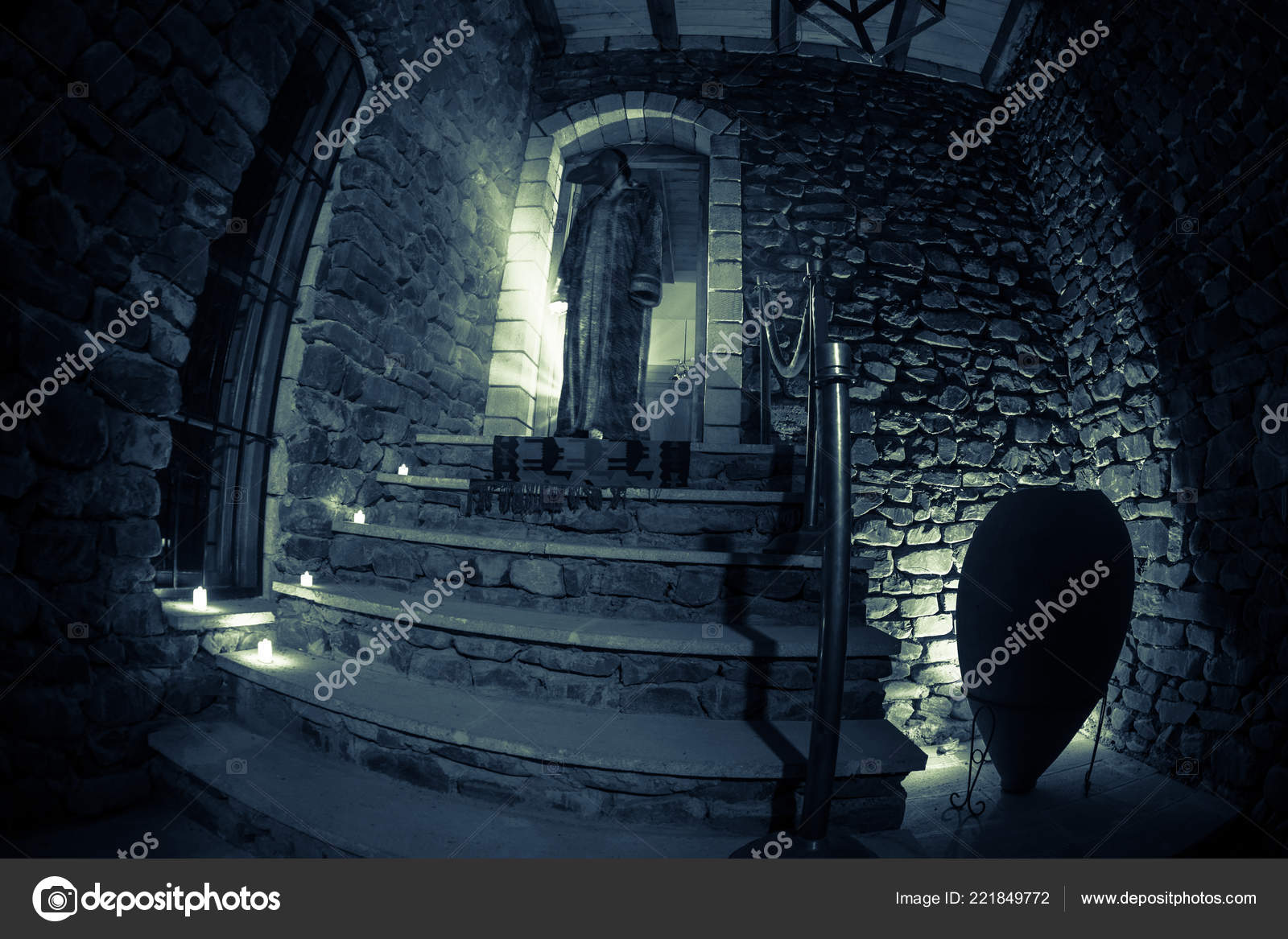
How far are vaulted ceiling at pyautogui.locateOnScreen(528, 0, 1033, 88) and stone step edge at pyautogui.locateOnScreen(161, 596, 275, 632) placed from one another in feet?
17.0

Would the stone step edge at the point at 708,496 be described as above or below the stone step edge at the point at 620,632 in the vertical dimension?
above

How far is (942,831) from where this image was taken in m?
1.83

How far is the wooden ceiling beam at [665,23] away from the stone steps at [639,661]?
5.28 metres

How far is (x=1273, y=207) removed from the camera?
104 inches

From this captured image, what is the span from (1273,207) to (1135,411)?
52.6 inches

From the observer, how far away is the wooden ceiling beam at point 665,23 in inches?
187

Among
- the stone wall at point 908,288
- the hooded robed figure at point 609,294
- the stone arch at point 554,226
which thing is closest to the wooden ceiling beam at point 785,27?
the stone wall at point 908,288

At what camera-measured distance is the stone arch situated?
14.8 feet

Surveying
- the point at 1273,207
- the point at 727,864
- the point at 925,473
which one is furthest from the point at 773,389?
the point at 727,864

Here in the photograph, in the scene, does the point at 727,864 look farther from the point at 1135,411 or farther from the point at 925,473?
the point at 1135,411

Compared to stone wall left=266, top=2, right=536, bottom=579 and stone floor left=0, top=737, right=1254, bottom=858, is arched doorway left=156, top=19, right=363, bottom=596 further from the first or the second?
stone floor left=0, top=737, right=1254, bottom=858

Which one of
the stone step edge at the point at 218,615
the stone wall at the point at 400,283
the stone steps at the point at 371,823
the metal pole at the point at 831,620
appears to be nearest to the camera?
the metal pole at the point at 831,620

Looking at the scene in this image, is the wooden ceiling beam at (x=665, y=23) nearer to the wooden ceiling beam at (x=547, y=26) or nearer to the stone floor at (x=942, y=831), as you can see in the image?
the wooden ceiling beam at (x=547, y=26)

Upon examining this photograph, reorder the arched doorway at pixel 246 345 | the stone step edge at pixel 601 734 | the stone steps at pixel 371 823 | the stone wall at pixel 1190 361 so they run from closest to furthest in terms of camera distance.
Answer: the stone steps at pixel 371 823, the stone step edge at pixel 601 734, the arched doorway at pixel 246 345, the stone wall at pixel 1190 361
